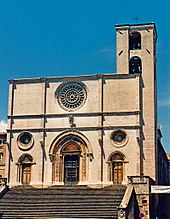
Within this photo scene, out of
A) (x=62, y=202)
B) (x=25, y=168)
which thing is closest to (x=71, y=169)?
(x=25, y=168)

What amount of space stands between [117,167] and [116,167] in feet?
0.29

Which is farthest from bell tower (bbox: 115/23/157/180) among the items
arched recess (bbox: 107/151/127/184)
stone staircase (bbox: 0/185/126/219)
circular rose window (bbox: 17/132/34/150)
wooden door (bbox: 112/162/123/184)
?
circular rose window (bbox: 17/132/34/150)

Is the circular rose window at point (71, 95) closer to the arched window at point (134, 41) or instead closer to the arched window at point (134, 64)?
the arched window at point (134, 64)

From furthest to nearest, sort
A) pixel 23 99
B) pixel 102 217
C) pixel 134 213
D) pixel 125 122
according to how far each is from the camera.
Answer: pixel 23 99 → pixel 125 122 → pixel 134 213 → pixel 102 217

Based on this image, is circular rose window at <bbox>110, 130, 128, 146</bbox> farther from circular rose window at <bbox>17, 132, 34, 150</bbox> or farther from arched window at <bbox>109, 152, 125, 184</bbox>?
circular rose window at <bbox>17, 132, 34, 150</bbox>

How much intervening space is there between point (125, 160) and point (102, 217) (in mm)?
8311

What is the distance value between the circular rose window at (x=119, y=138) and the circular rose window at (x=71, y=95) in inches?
163

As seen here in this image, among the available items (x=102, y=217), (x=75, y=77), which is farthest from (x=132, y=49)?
(x=102, y=217)

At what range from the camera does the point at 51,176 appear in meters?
41.8

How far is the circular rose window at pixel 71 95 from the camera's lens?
43188mm

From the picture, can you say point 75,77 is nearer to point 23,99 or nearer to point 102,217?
point 23,99

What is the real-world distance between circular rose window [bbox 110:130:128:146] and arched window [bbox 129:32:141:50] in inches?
335

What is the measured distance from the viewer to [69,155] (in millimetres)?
42156

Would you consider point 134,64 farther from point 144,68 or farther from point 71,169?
point 71,169
